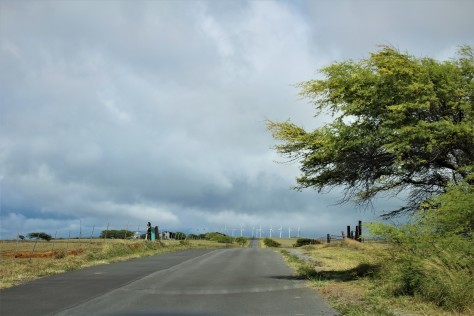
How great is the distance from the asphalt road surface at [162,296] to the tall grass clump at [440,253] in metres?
2.27

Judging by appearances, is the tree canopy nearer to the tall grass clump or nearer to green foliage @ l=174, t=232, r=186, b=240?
the tall grass clump

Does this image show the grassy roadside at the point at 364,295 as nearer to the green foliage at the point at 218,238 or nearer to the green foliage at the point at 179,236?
the green foliage at the point at 179,236

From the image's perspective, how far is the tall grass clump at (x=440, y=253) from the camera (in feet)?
34.6

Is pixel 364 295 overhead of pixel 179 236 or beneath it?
beneath

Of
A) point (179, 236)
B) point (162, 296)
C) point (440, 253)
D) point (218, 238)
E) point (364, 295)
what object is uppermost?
point (179, 236)

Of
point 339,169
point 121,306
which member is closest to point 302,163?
point 339,169

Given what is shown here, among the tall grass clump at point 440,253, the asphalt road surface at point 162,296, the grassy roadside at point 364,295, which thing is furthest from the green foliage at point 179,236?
the tall grass clump at point 440,253

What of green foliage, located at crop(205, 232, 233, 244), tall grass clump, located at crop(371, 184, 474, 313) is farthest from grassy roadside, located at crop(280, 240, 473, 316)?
green foliage, located at crop(205, 232, 233, 244)

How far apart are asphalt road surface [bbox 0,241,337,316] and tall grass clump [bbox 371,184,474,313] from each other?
227 centimetres

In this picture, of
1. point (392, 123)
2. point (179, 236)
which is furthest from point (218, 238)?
point (392, 123)

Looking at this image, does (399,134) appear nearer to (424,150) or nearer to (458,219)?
(424,150)

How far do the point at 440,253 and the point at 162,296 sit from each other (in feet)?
25.0

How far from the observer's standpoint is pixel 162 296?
14336 mm

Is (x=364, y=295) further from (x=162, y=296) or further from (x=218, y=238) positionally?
(x=218, y=238)
